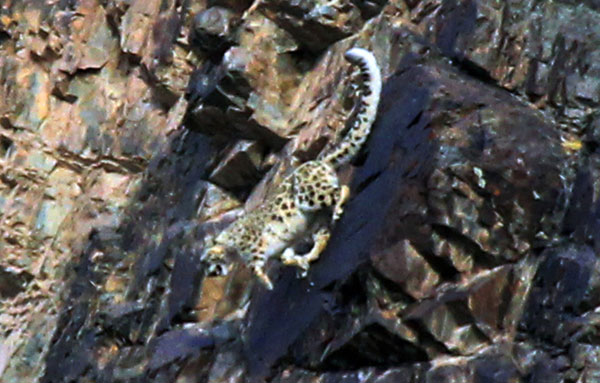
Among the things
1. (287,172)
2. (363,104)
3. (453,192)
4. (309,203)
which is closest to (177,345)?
(287,172)

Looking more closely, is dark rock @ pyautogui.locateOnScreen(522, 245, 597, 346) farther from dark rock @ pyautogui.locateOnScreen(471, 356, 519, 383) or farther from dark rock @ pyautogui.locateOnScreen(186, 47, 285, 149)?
dark rock @ pyautogui.locateOnScreen(186, 47, 285, 149)

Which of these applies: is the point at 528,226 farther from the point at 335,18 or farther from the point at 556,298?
the point at 335,18

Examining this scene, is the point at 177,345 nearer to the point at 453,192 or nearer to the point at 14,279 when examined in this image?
the point at 453,192

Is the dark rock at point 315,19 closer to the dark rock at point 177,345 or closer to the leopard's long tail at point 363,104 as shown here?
the leopard's long tail at point 363,104

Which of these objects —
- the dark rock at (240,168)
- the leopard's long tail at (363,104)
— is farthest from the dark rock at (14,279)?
the leopard's long tail at (363,104)

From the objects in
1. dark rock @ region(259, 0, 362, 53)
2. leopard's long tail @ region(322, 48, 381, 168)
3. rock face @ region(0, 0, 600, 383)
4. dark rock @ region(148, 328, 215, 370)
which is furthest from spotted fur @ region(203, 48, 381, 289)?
dark rock @ region(259, 0, 362, 53)

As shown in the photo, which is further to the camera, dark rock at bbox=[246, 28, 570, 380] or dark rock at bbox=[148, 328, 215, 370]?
dark rock at bbox=[148, 328, 215, 370]
